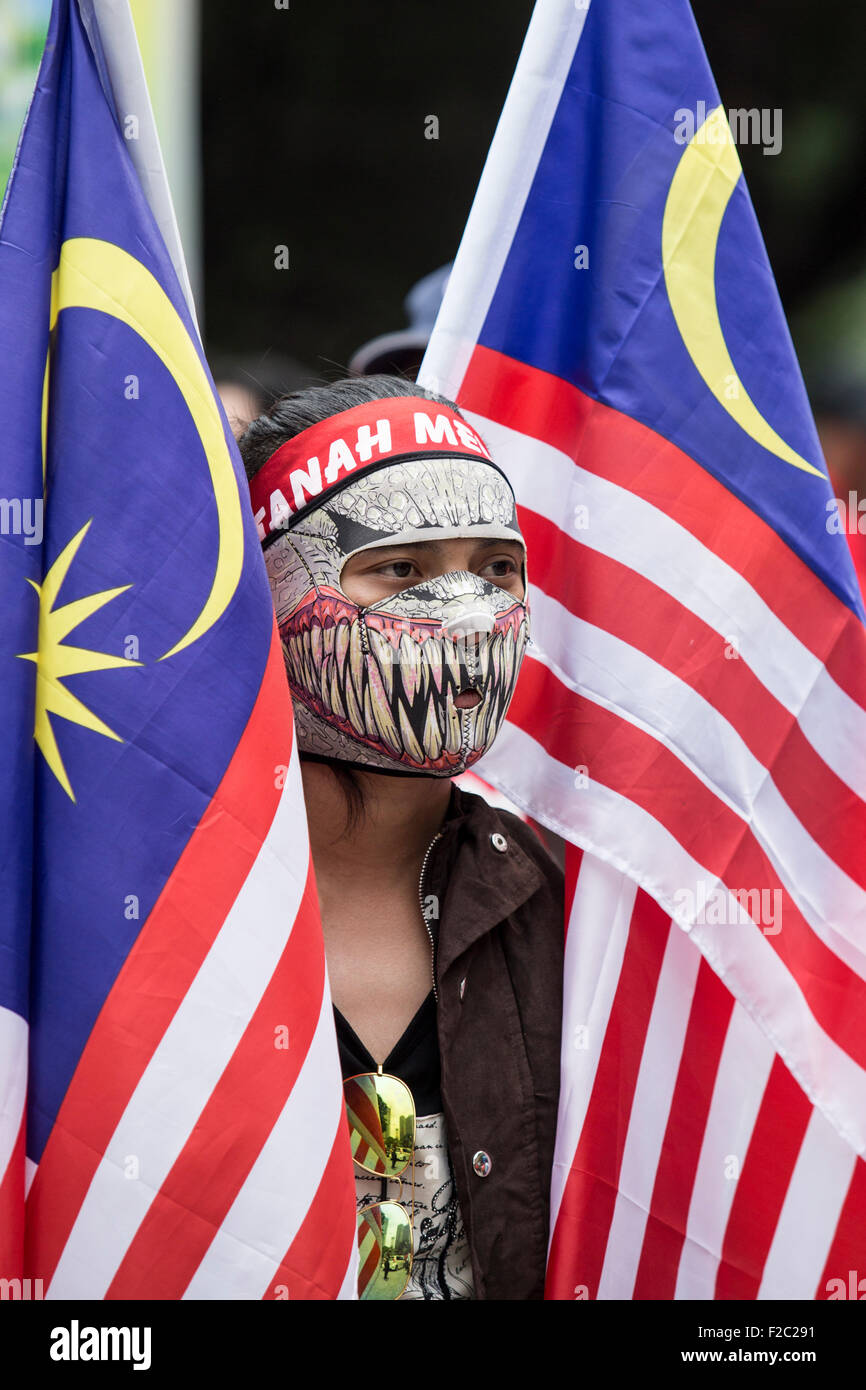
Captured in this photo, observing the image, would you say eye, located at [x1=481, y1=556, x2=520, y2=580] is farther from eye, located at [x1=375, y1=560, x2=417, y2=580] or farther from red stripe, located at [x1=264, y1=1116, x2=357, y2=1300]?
red stripe, located at [x1=264, y1=1116, x2=357, y2=1300]

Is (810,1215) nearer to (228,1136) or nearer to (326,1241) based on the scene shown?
(326,1241)

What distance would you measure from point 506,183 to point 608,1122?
1988 mm

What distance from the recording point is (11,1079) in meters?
2.40

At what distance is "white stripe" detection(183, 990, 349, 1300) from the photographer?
2.48m

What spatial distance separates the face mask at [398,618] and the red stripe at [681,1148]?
0.76m

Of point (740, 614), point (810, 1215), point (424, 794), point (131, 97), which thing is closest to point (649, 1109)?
point (810, 1215)

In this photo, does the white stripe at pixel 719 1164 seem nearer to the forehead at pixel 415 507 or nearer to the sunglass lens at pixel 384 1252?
the sunglass lens at pixel 384 1252

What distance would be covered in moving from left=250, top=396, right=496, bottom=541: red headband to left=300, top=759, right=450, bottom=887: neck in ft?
1.62

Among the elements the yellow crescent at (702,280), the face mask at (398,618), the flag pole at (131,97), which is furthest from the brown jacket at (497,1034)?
the flag pole at (131,97)

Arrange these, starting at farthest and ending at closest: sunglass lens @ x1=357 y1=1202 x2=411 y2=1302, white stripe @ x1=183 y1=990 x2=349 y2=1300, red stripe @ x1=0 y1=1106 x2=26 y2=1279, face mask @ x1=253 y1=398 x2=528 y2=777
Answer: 1. face mask @ x1=253 y1=398 x2=528 y2=777
2. sunglass lens @ x1=357 y1=1202 x2=411 y2=1302
3. white stripe @ x1=183 y1=990 x2=349 y2=1300
4. red stripe @ x1=0 y1=1106 x2=26 y2=1279

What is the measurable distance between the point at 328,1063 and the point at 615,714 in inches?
40.2

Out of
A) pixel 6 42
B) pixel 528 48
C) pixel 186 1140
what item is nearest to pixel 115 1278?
pixel 186 1140

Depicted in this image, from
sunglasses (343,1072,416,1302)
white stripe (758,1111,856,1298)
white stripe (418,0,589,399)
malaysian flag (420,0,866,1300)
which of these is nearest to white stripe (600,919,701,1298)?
malaysian flag (420,0,866,1300)

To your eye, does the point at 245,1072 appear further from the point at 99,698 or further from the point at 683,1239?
the point at 683,1239
